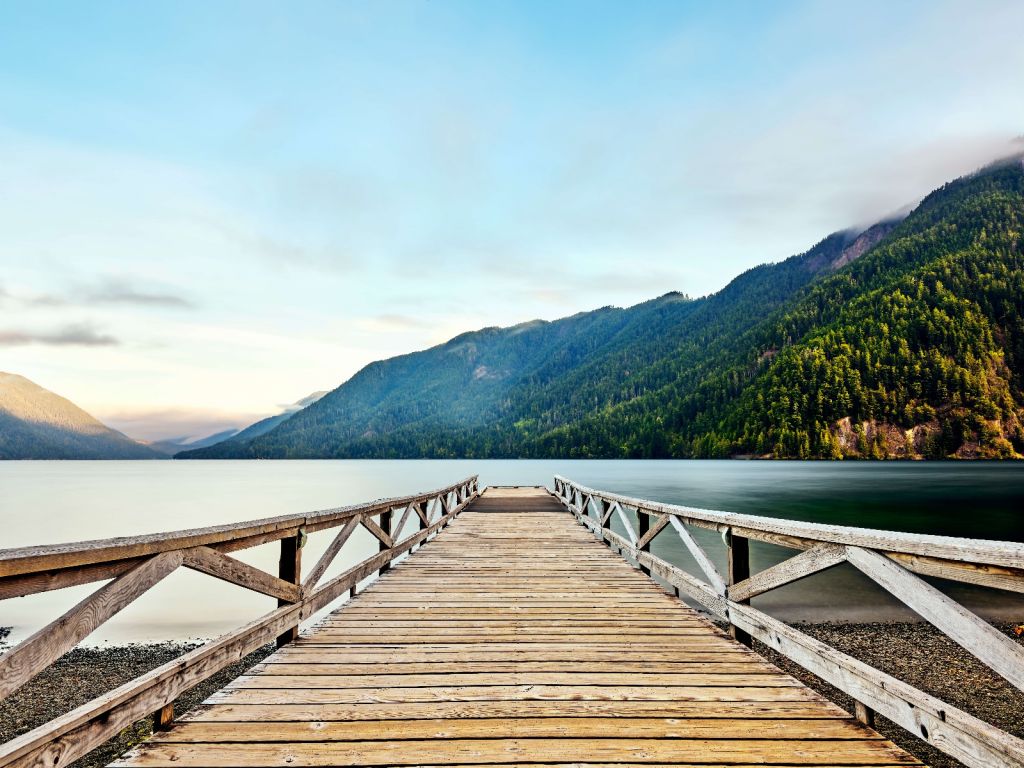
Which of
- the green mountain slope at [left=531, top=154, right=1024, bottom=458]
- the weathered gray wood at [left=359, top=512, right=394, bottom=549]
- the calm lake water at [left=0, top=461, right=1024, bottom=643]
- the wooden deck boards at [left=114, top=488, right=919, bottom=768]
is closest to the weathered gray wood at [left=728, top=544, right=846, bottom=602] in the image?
the wooden deck boards at [left=114, top=488, right=919, bottom=768]

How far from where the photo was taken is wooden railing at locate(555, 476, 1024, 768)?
94.9 inches

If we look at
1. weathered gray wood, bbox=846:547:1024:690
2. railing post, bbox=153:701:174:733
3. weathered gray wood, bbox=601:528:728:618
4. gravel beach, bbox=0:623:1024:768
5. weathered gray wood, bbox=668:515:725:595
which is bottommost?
gravel beach, bbox=0:623:1024:768

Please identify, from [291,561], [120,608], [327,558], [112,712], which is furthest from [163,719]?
[327,558]

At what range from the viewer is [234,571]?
410cm

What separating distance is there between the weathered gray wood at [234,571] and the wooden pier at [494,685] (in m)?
0.02

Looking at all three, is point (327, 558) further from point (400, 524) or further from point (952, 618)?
point (952, 618)

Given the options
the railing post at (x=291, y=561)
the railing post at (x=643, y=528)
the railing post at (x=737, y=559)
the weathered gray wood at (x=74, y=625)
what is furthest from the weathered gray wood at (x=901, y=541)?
the railing post at (x=291, y=561)

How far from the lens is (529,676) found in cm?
407

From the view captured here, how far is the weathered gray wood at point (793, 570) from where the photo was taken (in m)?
3.63

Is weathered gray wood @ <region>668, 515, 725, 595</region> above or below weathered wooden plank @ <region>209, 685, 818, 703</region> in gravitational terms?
above

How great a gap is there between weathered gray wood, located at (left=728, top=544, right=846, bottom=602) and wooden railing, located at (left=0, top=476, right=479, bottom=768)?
4.00 metres

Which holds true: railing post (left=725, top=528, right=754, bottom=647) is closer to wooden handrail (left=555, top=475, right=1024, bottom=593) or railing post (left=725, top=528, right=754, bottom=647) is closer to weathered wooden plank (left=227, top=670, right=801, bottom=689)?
wooden handrail (left=555, top=475, right=1024, bottom=593)

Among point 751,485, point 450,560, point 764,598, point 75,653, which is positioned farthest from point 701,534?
point 751,485

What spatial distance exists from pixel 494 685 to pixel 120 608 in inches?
95.4
